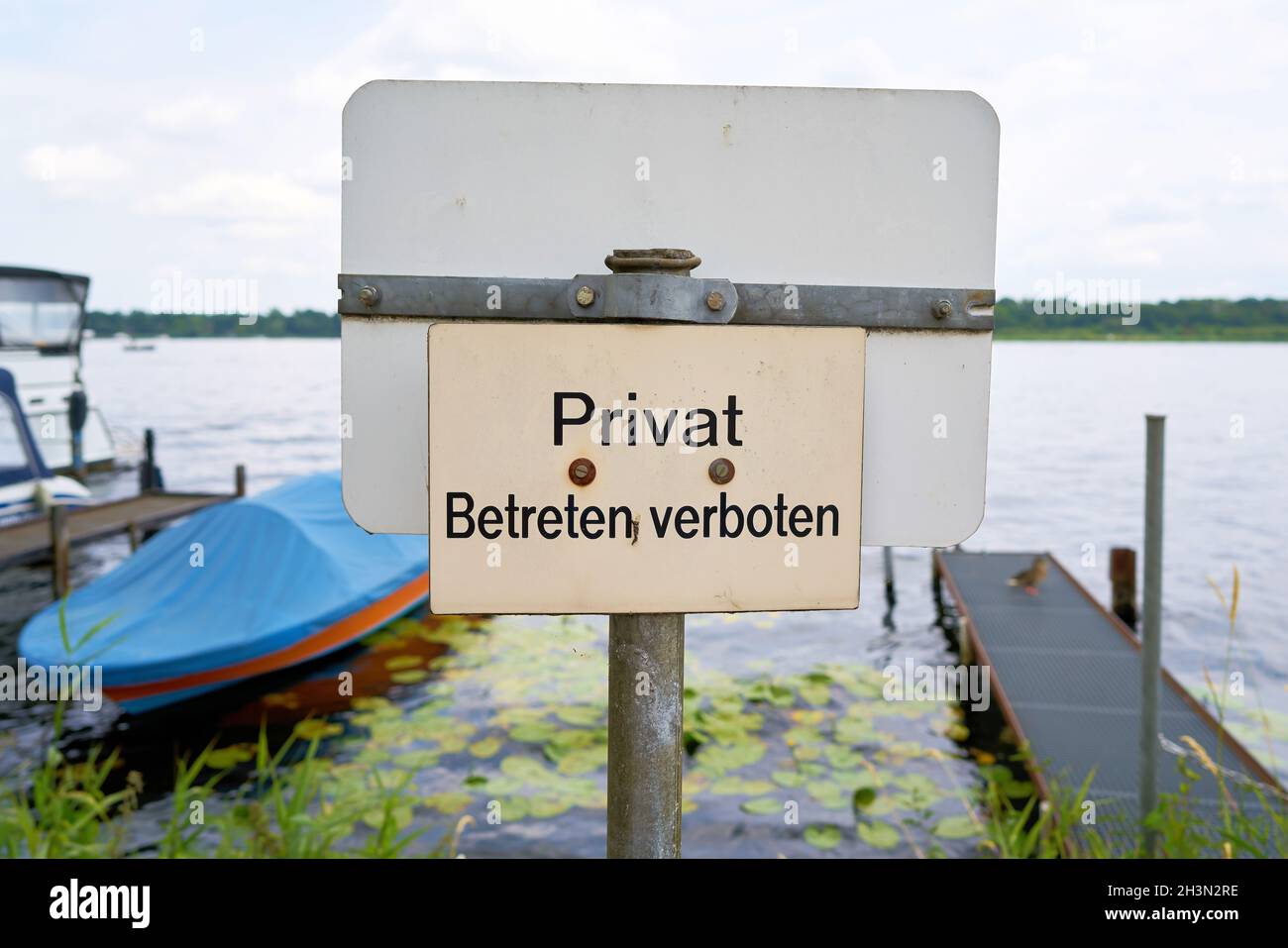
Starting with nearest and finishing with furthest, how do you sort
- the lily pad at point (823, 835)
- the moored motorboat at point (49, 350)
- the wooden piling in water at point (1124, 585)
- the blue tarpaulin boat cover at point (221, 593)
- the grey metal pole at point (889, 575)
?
the lily pad at point (823, 835)
the blue tarpaulin boat cover at point (221, 593)
the wooden piling in water at point (1124, 585)
the grey metal pole at point (889, 575)
the moored motorboat at point (49, 350)

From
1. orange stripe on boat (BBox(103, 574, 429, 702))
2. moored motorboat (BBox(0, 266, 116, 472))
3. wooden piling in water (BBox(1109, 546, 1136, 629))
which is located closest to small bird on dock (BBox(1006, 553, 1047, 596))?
wooden piling in water (BBox(1109, 546, 1136, 629))

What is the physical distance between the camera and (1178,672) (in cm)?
1360

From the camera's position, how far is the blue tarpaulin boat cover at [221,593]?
962cm

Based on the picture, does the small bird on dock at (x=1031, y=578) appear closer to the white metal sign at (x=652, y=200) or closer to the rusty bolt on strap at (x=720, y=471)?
the white metal sign at (x=652, y=200)

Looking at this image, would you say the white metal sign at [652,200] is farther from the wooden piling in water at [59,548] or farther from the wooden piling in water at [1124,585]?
the wooden piling in water at [1124,585]

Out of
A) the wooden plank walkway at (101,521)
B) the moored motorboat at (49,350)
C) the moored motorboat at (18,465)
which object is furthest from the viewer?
the moored motorboat at (49,350)

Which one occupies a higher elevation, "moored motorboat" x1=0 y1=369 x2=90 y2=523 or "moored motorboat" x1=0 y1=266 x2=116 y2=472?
"moored motorboat" x1=0 y1=266 x2=116 y2=472

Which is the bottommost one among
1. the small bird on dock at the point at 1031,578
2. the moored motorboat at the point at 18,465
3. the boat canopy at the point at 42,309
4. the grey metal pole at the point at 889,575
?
the grey metal pole at the point at 889,575

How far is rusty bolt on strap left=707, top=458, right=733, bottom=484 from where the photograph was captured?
4.39 feet

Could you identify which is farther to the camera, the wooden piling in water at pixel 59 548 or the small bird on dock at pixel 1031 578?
the wooden piling in water at pixel 59 548

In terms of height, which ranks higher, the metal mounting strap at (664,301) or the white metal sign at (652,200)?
the white metal sign at (652,200)

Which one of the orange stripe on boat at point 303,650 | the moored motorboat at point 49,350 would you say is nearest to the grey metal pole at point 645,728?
the orange stripe on boat at point 303,650

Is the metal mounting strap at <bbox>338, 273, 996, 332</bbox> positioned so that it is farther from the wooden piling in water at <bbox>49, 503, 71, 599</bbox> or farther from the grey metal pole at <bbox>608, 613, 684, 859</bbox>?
the wooden piling in water at <bbox>49, 503, 71, 599</bbox>
